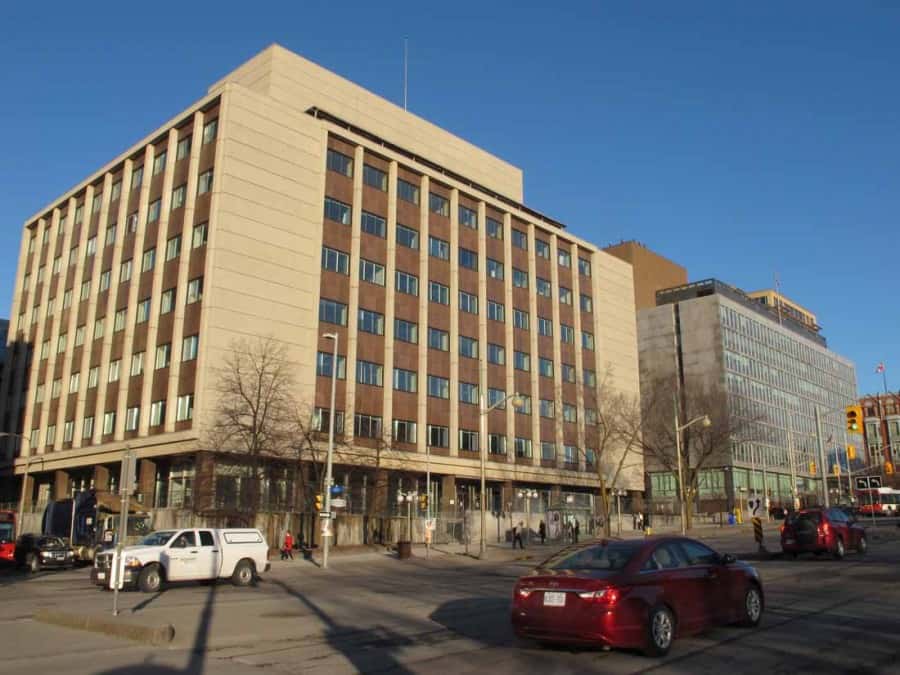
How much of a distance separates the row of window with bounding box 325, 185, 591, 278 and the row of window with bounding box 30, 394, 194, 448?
637 inches

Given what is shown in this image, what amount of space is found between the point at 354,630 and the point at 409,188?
51534 mm

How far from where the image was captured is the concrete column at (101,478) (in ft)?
180

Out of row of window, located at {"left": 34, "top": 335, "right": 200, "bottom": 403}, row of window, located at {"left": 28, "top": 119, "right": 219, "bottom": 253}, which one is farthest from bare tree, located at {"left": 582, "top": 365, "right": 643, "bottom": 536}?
row of window, located at {"left": 28, "top": 119, "right": 219, "bottom": 253}

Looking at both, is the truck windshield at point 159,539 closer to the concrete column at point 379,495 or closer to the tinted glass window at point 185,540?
the tinted glass window at point 185,540

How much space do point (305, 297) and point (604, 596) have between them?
44.3 m

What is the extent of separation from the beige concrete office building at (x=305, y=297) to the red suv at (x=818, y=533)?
2882 centimetres

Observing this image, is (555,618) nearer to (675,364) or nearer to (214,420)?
(214,420)

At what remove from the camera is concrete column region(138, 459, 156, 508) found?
50031 mm

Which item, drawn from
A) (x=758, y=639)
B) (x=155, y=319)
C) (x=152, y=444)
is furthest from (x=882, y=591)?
(x=155, y=319)

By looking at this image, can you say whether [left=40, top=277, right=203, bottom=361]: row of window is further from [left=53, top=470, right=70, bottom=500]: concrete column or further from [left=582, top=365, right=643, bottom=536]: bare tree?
[left=582, top=365, right=643, bottom=536]: bare tree

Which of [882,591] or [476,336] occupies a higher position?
[476,336]

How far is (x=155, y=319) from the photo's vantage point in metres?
52.6

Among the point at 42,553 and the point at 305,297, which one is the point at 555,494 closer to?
the point at 305,297

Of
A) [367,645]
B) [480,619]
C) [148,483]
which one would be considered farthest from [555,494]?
[367,645]
